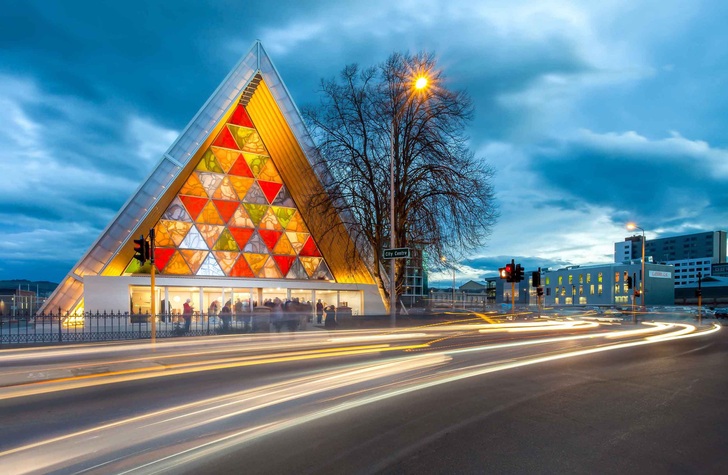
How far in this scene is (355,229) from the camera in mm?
26984

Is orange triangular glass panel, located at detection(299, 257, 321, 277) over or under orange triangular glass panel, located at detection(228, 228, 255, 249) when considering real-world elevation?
under

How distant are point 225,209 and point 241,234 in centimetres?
163

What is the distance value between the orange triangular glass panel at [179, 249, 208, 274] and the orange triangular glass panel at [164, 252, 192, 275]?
0.21 m

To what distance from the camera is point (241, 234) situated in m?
29.7

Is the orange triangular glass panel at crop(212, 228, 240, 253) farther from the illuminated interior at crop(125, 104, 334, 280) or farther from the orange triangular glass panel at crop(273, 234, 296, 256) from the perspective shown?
the orange triangular glass panel at crop(273, 234, 296, 256)

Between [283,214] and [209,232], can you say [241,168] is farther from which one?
[209,232]

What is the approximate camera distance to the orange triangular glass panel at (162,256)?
27.5 meters

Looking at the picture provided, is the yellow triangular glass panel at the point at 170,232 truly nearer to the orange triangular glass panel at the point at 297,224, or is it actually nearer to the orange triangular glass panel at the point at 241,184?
the orange triangular glass panel at the point at 241,184

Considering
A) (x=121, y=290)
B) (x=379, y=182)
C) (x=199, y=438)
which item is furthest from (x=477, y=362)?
(x=121, y=290)

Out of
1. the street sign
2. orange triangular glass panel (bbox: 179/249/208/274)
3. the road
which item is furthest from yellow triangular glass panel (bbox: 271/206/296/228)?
the road

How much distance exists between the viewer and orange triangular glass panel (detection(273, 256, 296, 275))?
30.8 meters

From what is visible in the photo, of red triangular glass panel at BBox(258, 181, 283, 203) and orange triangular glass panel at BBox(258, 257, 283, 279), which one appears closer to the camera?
orange triangular glass panel at BBox(258, 257, 283, 279)

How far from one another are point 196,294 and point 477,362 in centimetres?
2064

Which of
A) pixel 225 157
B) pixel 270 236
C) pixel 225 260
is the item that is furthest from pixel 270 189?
pixel 225 260
